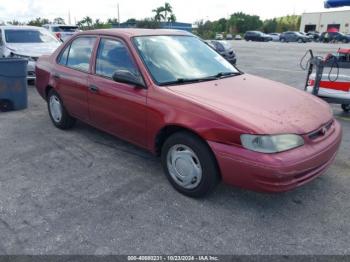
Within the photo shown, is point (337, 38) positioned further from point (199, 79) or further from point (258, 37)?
point (199, 79)

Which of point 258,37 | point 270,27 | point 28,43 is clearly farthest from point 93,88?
point 270,27

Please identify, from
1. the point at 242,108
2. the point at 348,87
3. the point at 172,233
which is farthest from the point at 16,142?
the point at 348,87

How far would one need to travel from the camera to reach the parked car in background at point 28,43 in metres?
8.91

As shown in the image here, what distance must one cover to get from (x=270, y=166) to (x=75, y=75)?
3.07 meters

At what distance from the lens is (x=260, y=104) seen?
3168 mm

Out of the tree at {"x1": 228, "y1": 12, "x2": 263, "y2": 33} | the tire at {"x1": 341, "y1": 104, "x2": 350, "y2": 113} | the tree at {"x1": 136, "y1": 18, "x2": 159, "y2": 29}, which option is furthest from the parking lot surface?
the tree at {"x1": 228, "y1": 12, "x2": 263, "y2": 33}

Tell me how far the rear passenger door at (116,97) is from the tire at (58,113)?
95 centimetres

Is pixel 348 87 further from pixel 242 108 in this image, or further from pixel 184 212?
pixel 184 212

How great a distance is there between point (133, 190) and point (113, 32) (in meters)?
2.03

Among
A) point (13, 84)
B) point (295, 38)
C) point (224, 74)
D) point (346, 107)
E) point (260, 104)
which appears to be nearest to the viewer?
point (260, 104)

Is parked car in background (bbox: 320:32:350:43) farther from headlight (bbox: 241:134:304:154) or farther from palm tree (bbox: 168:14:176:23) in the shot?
headlight (bbox: 241:134:304:154)

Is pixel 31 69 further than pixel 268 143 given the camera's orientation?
Yes

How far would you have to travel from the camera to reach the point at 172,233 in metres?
2.81

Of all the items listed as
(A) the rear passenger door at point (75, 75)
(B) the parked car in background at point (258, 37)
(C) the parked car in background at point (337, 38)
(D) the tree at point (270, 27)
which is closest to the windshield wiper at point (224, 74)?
(A) the rear passenger door at point (75, 75)
